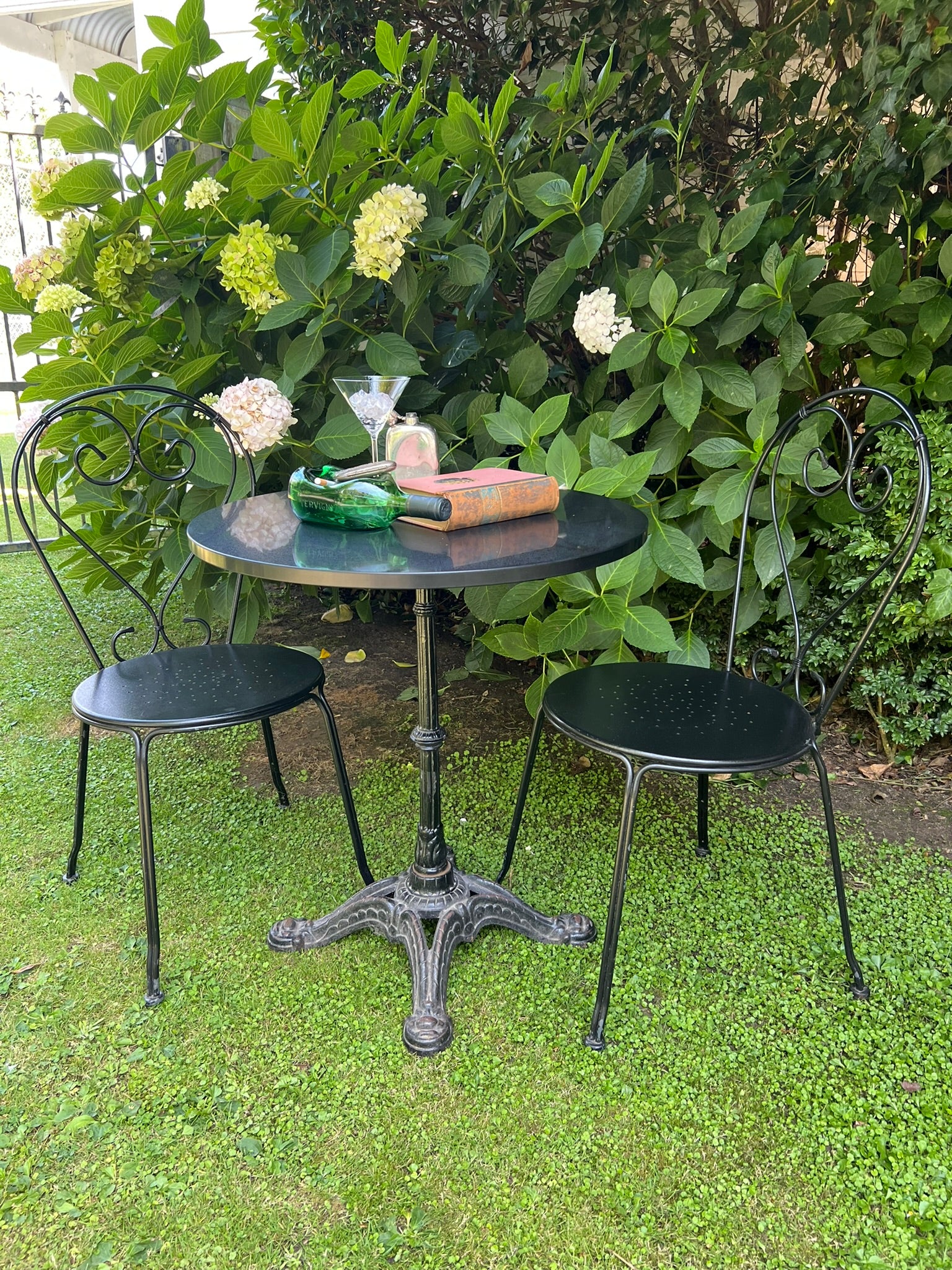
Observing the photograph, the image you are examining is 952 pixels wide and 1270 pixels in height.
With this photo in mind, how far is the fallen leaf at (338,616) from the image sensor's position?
12.2 feet

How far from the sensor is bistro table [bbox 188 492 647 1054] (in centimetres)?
128

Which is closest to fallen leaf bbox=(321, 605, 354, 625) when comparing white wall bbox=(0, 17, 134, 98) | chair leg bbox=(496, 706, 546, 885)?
chair leg bbox=(496, 706, 546, 885)

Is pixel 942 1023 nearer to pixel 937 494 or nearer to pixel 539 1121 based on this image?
pixel 539 1121

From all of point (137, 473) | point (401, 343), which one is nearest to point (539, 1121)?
point (401, 343)

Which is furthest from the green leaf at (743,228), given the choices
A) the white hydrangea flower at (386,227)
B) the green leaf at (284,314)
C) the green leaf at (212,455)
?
the green leaf at (212,455)

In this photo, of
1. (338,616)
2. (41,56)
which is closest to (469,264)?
(338,616)

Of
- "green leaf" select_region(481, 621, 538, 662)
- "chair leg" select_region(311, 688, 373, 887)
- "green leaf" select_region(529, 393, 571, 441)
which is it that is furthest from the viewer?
"green leaf" select_region(481, 621, 538, 662)

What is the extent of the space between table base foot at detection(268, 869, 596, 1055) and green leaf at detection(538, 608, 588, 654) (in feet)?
1.81

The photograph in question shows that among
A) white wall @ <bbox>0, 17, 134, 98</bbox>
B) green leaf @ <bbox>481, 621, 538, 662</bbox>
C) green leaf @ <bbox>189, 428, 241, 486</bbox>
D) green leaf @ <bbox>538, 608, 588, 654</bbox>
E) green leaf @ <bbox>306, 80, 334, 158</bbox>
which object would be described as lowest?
green leaf @ <bbox>481, 621, 538, 662</bbox>

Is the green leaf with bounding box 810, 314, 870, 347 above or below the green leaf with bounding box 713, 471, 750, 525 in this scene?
above

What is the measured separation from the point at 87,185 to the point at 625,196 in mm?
1257

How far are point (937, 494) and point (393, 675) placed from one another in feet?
5.98

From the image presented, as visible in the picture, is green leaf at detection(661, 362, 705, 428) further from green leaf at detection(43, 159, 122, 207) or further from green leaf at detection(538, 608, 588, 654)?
green leaf at detection(43, 159, 122, 207)

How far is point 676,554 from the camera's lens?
2.07 m
